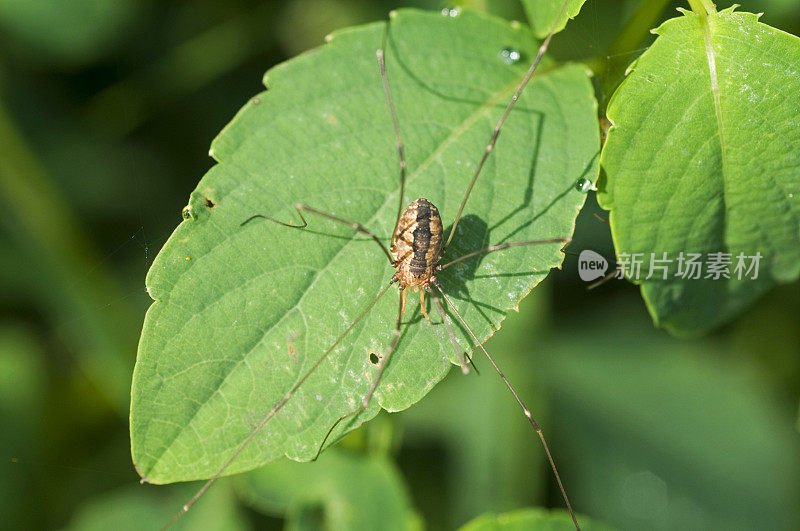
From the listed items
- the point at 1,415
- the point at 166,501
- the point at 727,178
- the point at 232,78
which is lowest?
the point at 166,501

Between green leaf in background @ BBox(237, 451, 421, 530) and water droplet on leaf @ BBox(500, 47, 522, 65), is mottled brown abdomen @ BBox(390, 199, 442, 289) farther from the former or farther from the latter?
green leaf in background @ BBox(237, 451, 421, 530)

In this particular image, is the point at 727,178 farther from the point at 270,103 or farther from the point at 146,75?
the point at 146,75

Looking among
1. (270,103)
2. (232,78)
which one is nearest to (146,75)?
(232,78)

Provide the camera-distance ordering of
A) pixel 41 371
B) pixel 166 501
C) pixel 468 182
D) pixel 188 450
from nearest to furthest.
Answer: pixel 188 450, pixel 468 182, pixel 166 501, pixel 41 371

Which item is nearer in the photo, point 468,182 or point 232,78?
point 468,182

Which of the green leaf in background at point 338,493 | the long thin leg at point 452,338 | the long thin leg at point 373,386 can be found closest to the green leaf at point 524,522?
the green leaf in background at point 338,493

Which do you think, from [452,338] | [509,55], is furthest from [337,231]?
[509,55]

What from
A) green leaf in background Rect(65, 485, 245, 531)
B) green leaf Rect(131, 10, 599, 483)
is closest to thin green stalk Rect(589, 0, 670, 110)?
green leaf Rect(131, 10, 599, 483)
